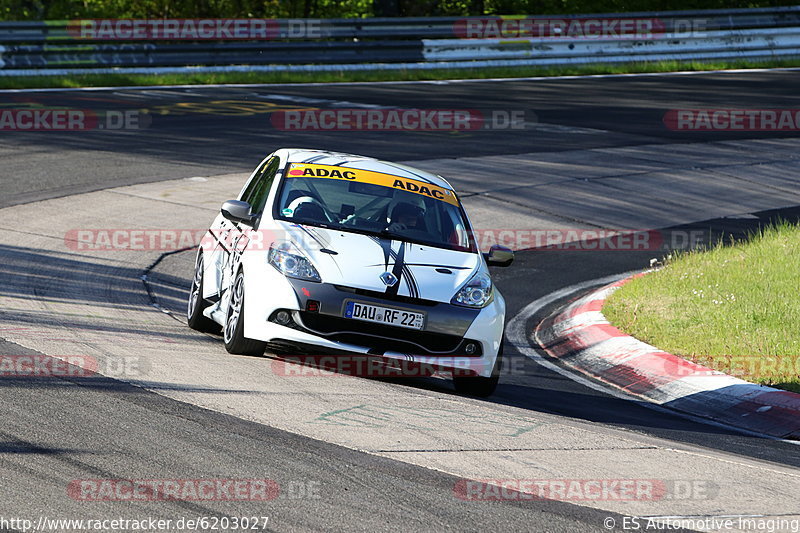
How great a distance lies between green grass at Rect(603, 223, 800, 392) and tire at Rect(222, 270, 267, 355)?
12.0 feet

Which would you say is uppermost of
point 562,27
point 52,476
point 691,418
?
point 562,27

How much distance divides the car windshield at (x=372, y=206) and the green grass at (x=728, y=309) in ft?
7.29

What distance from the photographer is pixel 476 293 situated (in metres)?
8.05

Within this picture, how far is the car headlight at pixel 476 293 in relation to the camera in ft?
26.0

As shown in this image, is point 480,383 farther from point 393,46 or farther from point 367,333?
point 393,46

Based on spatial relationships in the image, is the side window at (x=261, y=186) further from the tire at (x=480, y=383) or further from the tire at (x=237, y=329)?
the tire at (x=480, y=383)

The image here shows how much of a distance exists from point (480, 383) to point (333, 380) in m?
1.13

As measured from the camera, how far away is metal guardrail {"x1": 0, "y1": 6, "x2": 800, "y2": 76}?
24047 millimetres

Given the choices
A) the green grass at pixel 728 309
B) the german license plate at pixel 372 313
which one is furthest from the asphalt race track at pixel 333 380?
the green grass at pixel 728 309

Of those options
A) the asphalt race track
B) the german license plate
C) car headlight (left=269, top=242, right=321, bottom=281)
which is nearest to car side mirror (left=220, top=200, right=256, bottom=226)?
car headlight (left=269, top=242, right=321, bottom=281)

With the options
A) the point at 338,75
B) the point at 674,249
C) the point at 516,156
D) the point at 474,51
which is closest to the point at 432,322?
the point at 674,249

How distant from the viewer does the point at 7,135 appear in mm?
17844

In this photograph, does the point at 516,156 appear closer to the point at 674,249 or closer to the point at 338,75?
the point at 674,249

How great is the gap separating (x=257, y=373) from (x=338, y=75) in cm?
1969
